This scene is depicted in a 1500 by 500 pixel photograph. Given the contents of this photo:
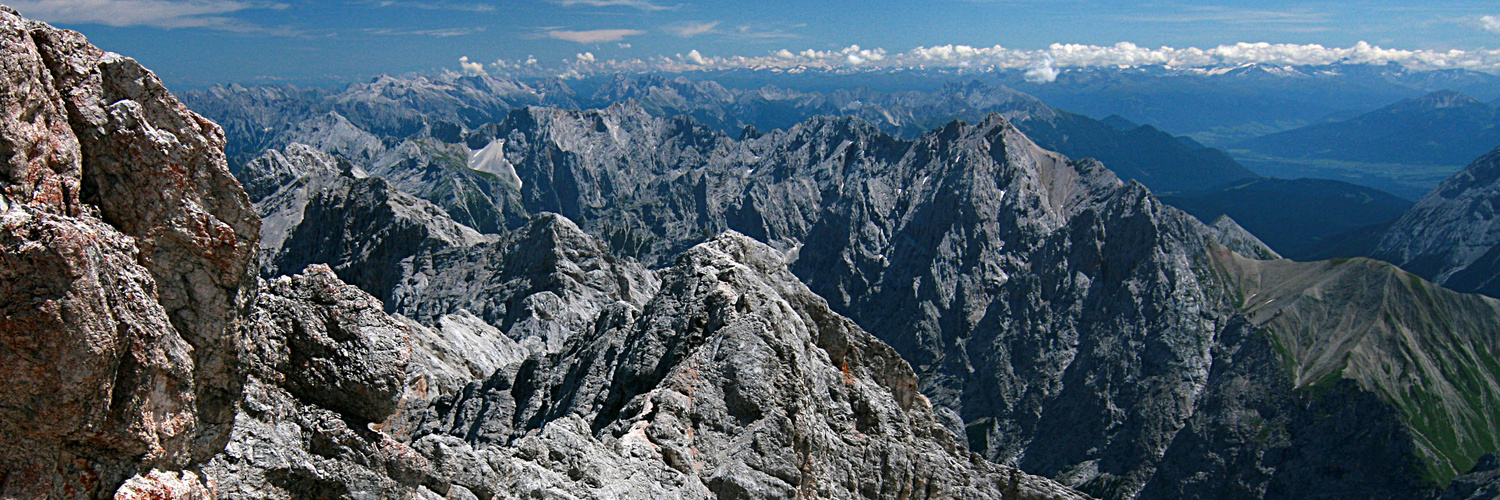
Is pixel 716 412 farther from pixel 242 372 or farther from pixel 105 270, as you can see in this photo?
pixel 105 270

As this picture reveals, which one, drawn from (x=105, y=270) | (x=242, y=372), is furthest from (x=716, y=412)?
(x=105, y=270)

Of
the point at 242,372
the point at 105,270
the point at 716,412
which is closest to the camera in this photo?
the point at 105,270

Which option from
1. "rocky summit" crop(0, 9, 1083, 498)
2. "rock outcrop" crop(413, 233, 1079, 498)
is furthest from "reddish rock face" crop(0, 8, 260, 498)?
"rock outcrop" crop(413, 233, 1079, 498)

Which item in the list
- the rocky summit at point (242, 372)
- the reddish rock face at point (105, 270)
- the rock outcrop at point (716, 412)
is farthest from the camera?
the rock outcrop at point (716, 412)

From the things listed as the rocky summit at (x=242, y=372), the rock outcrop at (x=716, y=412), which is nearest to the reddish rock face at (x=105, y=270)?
the rocky summit at (x=242, y=372)

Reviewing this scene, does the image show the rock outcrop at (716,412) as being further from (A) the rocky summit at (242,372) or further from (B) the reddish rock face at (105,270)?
(B) the reddish rock face at (105,270)

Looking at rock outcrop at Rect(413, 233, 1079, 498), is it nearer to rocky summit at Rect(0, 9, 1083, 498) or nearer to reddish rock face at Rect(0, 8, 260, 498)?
rocky summit at Rect(0, 9, 1083, 498)

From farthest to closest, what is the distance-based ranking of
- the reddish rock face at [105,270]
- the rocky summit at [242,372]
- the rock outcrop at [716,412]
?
the rock outcrop at [716,412] → the rocky summit at [242,372] → the reddish rock face at [105,270]

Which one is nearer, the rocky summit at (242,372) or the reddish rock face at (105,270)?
the reddish rock face at (105,270)

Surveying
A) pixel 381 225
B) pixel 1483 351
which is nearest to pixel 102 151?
pixel 381 225
